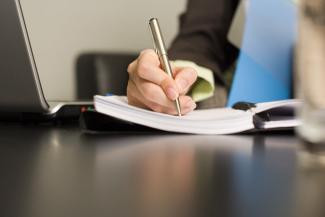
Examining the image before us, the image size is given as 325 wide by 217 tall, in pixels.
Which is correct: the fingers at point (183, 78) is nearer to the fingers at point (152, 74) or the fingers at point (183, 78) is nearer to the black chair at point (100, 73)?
the fingers at point (152, 74)

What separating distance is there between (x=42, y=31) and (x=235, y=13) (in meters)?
0.50

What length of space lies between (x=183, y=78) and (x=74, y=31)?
0.72m

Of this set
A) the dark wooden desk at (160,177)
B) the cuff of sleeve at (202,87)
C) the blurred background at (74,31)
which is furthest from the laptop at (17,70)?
the blurred background at (74,31)

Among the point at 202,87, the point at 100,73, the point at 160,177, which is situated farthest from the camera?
the point at 100,73

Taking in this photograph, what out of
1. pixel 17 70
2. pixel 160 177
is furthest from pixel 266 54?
pixel 160 177

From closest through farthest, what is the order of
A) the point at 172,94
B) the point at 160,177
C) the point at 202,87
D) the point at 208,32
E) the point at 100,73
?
the point at 160,177, the point at 172,94, the point at 202,87, the point at 208,32, the point at 100,73

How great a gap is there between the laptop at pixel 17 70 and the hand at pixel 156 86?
13 cm

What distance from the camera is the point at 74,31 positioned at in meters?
1.30

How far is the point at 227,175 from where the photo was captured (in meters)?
0.39

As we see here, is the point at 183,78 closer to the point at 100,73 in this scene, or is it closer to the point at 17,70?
the point at 17,70

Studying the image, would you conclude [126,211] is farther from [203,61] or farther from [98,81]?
[98,81]

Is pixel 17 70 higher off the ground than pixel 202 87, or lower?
higher

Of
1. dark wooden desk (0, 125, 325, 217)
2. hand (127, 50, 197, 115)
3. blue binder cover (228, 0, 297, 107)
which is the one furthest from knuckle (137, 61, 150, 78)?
blue binder cover (228, 0, 297, 107)

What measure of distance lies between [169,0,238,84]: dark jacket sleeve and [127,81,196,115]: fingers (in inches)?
12.5
